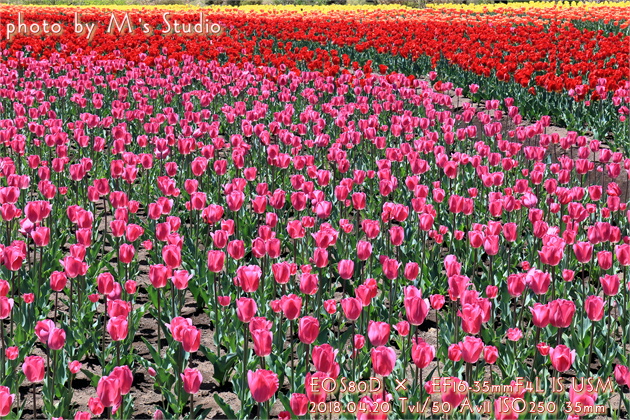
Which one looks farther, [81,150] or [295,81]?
[295,81]

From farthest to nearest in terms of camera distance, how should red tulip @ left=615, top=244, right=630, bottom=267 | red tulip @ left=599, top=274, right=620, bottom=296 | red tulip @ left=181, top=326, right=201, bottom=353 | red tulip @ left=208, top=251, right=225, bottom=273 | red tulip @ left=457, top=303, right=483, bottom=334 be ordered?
red tulip @ left=615, top=244, right=630, bottom=267 < red tulip @ left=208, top=251, right=225, bottom=273 < red tulip @ left=599, top=274, right=620, bottom=296 < red tulip @ left=457, top=303, right=483, bottom=334 < red tulip @ left=181, top=326, right=201, bottom=353

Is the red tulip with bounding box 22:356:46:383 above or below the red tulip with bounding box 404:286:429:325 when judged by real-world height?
below

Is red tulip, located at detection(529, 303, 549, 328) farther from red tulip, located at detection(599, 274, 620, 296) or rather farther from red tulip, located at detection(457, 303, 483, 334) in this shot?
red tulip, located at detection(599, 274, 620, 296)

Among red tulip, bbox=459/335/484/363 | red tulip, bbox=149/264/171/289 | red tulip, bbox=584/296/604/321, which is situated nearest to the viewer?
red tulip, bbox=459/335/484/363

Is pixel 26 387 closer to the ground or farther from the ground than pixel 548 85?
closer to the ground

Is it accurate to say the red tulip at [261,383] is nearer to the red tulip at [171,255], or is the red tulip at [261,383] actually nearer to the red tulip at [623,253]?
the red tulip at [171,255]

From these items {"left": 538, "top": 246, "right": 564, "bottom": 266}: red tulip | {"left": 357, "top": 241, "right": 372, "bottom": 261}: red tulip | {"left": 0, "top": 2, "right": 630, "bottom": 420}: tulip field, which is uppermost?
{"left": 538, "top": 246, "right": 564, "bottom": 266}: red tulip

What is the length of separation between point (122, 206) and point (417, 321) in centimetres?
245

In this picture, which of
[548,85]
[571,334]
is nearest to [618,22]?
[548,85]

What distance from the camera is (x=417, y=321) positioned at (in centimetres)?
302

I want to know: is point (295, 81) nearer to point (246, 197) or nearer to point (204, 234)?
point (246, 197)

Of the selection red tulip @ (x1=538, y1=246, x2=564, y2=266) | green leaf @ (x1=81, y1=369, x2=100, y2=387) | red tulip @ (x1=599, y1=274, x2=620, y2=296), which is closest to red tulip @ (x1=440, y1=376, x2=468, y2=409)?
red tulip @ (x1=599, y1=274, x2=620, y2=296)

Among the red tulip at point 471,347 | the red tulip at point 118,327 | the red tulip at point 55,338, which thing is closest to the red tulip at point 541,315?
the red tulip at point 471,347

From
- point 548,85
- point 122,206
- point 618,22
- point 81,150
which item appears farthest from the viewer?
point 618,22
